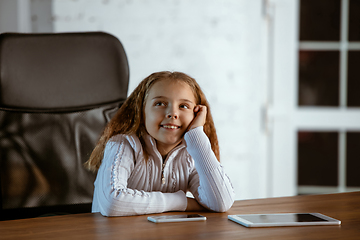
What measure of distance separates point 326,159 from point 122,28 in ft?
5.33

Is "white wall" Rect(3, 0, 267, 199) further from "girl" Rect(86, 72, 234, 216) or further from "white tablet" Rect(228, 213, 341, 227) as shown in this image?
"white tablet" Rect(228, 213, 341, 227)

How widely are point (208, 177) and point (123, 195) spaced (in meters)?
0.22

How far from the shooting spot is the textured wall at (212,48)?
2422 millimetres

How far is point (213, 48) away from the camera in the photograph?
2539 mm

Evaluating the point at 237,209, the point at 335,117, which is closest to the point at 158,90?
the point at 237,209

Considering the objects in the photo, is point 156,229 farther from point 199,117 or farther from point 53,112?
point 53,112

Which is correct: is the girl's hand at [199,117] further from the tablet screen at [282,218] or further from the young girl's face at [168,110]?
the tablet screen at [282,218]

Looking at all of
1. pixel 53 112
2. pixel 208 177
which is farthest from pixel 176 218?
pixel 53 112

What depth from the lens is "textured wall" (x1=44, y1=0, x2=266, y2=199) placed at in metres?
2.42

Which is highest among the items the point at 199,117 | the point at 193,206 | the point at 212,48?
the point at 212,48

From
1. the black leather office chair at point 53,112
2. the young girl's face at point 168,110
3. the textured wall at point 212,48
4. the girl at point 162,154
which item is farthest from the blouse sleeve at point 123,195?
the textured wall at point 212,48

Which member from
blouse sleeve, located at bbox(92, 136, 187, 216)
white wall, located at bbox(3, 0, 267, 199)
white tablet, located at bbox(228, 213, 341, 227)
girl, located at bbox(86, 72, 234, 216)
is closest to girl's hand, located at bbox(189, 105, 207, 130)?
girl, located at bbox(86, 72, 234, 216)

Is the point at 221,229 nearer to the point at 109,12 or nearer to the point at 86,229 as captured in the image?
the point at 86,229

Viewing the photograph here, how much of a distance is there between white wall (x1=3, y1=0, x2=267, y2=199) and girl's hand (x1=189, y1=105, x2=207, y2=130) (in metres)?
1.40
